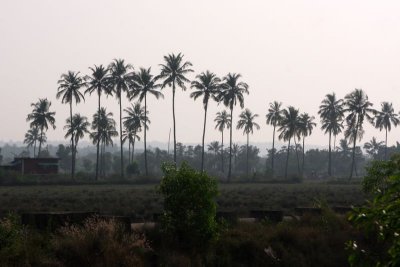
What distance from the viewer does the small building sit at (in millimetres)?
81625

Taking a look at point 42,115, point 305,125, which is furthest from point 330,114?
point 42,115

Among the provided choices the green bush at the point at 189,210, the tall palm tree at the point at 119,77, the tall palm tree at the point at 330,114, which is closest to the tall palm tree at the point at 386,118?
the tall palm tree at the point at 330,114

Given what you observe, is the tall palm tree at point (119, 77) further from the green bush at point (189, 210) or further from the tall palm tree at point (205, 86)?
the green bush at point (189, 210)

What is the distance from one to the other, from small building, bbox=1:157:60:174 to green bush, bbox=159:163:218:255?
66856mm

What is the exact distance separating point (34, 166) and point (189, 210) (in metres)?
68.3

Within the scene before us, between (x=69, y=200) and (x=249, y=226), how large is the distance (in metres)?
21.9

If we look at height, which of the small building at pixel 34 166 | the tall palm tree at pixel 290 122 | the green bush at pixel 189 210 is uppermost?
the tall palm tree at pixel 290 122

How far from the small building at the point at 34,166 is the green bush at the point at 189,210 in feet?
219

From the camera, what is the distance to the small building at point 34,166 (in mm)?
81625

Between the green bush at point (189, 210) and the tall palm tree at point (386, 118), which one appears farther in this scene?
the tall palm tree at point (386, 118)

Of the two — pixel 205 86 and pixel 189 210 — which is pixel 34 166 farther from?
pixel 189 210

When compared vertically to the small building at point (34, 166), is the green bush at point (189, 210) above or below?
below

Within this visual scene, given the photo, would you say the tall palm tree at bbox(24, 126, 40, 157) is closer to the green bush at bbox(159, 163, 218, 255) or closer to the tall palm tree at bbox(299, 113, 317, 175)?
Answer: the tall palm tree at bbox(299, 113, 317, 175)

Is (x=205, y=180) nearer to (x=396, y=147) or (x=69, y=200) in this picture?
(x=69, y=200)
